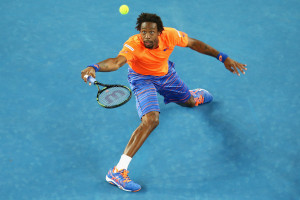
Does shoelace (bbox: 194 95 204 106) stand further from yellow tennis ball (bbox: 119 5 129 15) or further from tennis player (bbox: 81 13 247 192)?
yellow tennis ball (bbox: 119 5 129 15)

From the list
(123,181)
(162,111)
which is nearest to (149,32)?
(162,111)

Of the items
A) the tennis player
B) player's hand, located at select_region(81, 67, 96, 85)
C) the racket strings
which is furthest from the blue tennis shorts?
player's hand, located at select_region(81, 67, 96, 85)

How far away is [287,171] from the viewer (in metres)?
4.25

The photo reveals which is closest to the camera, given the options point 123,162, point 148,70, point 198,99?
point 123,162

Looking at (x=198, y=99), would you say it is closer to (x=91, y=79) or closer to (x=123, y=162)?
(x=123, y=162)

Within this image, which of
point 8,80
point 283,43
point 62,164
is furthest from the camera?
point 283,43

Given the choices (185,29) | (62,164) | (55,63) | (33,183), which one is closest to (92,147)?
(62,164)

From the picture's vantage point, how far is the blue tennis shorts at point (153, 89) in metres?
Result: 4.38

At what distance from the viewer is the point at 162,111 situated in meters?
5.08

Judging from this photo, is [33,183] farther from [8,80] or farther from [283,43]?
[283,43]

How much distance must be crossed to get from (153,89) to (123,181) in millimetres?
1049

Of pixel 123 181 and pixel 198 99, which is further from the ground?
pixel 198 99

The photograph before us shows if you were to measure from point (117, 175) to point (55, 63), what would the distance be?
2.29 meters

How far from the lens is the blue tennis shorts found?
4.38 m
